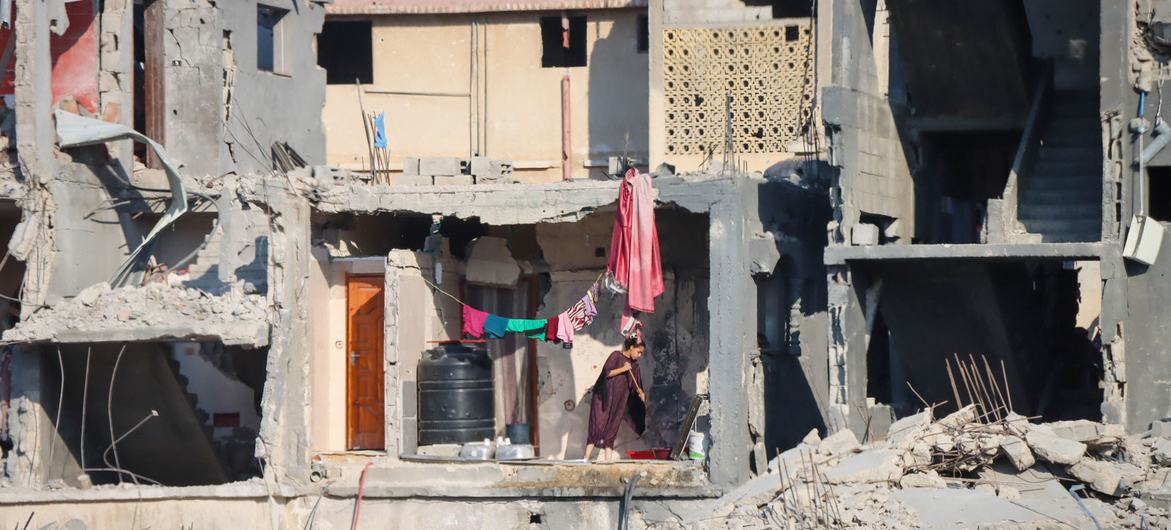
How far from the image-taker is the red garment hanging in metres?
18.4

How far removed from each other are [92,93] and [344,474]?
5.92 metres

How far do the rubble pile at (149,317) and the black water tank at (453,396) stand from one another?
169 cm

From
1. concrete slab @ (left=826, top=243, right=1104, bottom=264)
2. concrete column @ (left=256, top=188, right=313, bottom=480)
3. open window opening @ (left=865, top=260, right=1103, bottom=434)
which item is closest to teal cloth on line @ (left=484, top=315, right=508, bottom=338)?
concrete column @ (left=256, top=188, right=313, bottom=480)

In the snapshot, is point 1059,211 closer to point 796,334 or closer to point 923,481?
point 796,334

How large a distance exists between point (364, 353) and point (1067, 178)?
23.7 ft

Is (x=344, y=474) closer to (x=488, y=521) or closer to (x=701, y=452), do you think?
(x=488, y=521)

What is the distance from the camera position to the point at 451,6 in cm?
2605

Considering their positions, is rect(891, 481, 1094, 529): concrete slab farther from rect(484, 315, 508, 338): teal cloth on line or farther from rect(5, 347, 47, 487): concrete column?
rect(5, 347, 47, 487): concrete column

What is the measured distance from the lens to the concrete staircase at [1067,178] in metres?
19.2

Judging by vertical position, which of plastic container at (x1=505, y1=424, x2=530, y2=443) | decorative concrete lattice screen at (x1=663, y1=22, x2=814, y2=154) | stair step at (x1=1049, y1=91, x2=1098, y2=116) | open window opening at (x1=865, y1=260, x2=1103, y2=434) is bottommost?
plastic container at (x1=505, y1=424, x2=530, y2=443)

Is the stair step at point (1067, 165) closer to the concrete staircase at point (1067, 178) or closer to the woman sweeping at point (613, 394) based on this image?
the concrete staircase at point (1067, 178)

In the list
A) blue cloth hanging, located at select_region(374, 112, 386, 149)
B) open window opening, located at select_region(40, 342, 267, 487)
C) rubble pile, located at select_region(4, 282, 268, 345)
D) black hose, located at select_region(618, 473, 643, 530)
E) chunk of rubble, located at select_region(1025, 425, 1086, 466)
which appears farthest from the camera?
blue cloth hanging, located at select_region(374, 112, 386, 149)

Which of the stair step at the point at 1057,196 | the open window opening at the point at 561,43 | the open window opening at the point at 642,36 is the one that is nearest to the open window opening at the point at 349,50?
the open window opening at the point at 561,43

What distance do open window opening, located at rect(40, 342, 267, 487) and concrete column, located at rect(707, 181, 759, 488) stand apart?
233 inches
